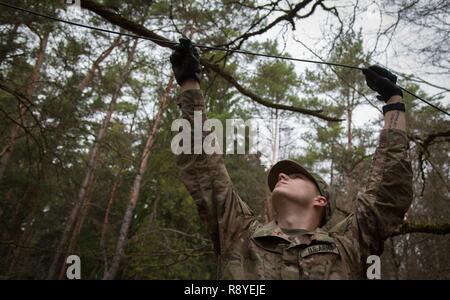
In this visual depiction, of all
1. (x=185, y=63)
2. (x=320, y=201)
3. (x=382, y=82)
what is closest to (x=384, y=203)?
(x=320, y=201)

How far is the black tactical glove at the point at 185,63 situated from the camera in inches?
77.8

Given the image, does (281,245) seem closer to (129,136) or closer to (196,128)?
(196,128)

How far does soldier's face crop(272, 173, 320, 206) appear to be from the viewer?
72.6 inches

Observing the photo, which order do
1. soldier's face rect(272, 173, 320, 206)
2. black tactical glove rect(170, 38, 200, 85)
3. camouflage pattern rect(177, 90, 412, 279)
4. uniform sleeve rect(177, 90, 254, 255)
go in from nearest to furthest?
camouflage pattern rect(177, 90, 412, 279), uniform sleeve rect(177, 90, 254, 255), soldier's face rect(272, 173, 320, 206), black tactical glove rect(170, 38, 200, 85)

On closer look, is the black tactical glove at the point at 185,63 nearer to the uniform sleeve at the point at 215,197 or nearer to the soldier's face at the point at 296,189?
the uniform sleeve at the point at 215,197

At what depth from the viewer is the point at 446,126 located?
5441mm

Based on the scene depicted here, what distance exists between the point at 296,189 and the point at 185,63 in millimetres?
988

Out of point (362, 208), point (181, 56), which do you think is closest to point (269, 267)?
point (362, 208)

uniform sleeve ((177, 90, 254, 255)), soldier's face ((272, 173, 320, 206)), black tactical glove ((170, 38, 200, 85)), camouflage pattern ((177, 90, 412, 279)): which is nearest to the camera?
camouflage pattern ((177, 90, 412, 279))

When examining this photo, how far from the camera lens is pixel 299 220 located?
1.82m

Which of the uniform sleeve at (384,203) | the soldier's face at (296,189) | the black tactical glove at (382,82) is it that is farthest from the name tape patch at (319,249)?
the black tactical glove at (382,82)

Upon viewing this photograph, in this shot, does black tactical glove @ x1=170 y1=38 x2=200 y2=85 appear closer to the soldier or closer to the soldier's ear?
the soldier

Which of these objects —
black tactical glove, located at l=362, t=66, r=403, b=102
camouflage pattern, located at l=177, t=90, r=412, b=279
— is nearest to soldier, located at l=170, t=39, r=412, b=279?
camouflage pattern, located at l=177, t=90, r=412, b=279
